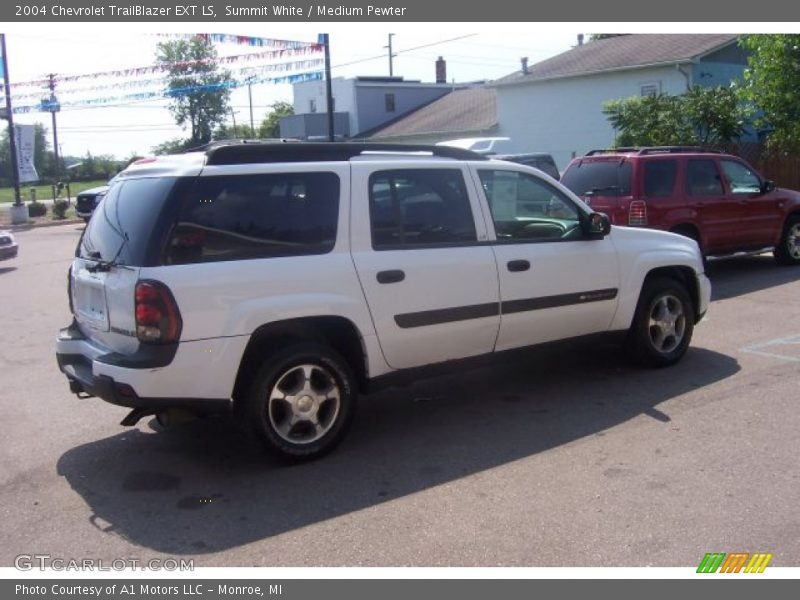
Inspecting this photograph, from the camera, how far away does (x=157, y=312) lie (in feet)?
14.7

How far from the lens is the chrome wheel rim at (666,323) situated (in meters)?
→ 6.82

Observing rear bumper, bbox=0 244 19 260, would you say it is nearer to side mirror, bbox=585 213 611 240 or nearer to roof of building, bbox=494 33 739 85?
side mirror, bbox=585 213 611 240

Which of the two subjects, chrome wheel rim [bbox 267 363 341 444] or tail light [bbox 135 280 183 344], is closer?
tail light [bbox 135 280 183 344]

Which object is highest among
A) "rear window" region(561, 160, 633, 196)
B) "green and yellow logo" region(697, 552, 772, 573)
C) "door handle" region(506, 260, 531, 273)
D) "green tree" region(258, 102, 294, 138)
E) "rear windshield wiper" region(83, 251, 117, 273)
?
"green tree" region(258, 102, 294, 138)

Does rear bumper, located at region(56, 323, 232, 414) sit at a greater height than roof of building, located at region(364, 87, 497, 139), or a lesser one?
lesser

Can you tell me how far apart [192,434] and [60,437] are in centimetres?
92

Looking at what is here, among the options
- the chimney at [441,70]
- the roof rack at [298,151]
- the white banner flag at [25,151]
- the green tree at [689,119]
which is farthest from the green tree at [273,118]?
the roof rack at [298,151]

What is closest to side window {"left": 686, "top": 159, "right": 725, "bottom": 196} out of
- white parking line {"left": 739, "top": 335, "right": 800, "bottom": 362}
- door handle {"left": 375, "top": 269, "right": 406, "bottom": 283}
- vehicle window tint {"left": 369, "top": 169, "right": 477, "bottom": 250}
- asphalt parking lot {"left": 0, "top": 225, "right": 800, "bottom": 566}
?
white parking line {"left": 739, "top": 335, "right": 800, "bottom": 362}

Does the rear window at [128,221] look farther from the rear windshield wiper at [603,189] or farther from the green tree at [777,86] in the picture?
the green tree at [777,86]

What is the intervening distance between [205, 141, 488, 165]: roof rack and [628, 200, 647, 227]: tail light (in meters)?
5.12

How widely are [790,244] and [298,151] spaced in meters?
9.91

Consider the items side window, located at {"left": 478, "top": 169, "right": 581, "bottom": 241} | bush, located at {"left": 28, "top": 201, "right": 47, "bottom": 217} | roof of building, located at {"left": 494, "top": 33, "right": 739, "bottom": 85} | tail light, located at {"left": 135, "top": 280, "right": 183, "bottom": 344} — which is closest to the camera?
tail light, located at {"left": 135, "top": 280, "right": 183, "bottom": 344}

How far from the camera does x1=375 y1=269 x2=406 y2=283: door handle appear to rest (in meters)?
5.20

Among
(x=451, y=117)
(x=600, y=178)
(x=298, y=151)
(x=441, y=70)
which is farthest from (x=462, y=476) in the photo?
(x=441, y=70)
